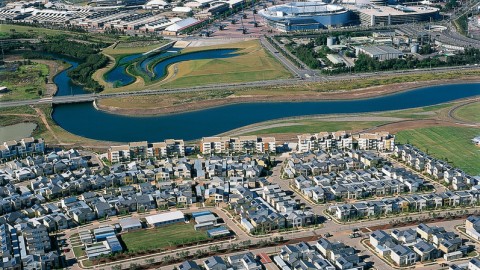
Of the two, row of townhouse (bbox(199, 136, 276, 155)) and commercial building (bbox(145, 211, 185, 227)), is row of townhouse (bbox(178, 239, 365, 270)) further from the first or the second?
row of townhouse (bbox(199, 136, 276, 155))

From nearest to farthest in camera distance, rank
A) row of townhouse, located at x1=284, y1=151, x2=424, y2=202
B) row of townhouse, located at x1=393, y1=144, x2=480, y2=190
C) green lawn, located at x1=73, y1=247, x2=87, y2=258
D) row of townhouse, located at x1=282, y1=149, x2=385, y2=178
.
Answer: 1. green lawn, located at x1=73, y1=247, x2=87, y2=258
2. row of townhouse, located at x1=284, y1=151, x2=424, y2=202
3. row of townhouse, located at x1=393, y1=144, x2=480, y2=190
4. row of townhouse, located at x1=282, y1=149, x2=385, y2=178

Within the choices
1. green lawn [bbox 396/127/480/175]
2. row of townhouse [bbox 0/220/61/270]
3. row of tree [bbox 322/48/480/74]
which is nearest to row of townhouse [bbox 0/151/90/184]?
row of townhouse [bbox 0/220/61/270]

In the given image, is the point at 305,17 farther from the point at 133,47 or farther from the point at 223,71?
the point at 223,71

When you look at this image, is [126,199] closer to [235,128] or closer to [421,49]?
[235,128]

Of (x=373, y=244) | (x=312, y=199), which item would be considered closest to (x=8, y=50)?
(x=312, y=199)

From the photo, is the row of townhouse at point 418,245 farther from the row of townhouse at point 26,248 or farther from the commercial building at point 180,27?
the commercial building at point 180,27

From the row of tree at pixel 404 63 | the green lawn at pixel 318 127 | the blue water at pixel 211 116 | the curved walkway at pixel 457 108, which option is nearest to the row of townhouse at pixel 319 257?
the green lawn at pixel 318 127
